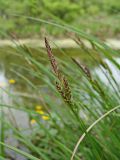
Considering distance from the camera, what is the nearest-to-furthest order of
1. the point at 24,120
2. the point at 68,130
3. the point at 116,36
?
the point at 68,130
the point at 24,120
the point at 116,36

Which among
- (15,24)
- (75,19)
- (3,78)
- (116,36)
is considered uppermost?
(15,24)

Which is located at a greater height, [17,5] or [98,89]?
[17,5]

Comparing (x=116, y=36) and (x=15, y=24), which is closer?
(x=116, y=36)

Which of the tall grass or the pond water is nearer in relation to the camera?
the tall grass

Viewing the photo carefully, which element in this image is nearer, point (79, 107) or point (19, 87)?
point (79, 107)

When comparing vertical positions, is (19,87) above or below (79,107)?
above

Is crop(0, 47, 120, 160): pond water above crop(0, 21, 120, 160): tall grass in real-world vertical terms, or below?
above

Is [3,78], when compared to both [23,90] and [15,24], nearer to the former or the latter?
[23,90]

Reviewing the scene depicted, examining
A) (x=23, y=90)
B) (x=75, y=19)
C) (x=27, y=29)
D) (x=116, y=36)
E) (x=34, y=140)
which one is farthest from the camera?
(x=75, y=19)

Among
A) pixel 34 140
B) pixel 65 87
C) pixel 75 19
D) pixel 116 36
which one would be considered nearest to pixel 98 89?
pixel 65 87

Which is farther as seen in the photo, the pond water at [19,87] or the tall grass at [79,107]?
the pond water at [19,87]

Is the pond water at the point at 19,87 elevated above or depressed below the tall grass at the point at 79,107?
above
